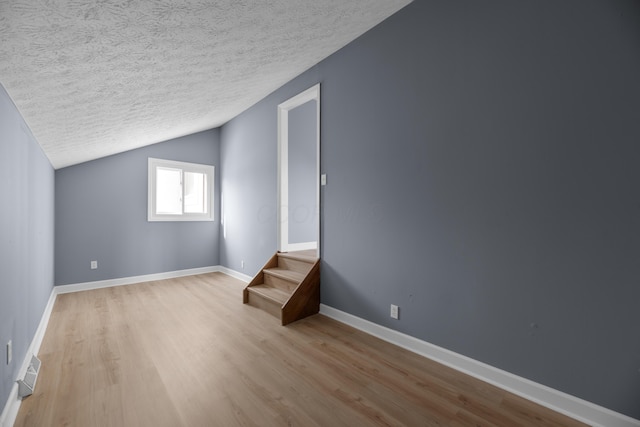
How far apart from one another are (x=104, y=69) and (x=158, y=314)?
2545mm

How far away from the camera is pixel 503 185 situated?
1860 millimetres

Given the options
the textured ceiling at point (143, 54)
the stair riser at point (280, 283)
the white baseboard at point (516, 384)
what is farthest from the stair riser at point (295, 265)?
the textured ceiling at point (143, 54)

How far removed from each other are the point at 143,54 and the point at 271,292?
8.46 ft

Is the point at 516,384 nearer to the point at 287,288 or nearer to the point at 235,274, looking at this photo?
the point at 287,288

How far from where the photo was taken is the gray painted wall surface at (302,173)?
14.9ft

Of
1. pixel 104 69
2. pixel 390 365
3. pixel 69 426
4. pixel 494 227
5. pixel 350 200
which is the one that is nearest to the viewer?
pixel 69 426

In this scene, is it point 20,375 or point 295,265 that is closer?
point 20,375

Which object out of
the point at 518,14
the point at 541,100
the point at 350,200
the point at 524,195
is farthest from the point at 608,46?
the point at 350,200

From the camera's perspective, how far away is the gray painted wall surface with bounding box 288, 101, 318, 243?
4.55 m

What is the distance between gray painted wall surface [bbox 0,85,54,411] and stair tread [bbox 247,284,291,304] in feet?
6.39

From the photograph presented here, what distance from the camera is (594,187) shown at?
154cm

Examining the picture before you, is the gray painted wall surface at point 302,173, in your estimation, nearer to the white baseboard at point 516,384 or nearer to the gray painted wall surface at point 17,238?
the white baseboard at point 516,384

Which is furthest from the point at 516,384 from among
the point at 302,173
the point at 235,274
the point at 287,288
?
the point at 235,274

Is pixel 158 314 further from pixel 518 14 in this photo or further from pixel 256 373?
pixel 518 14
